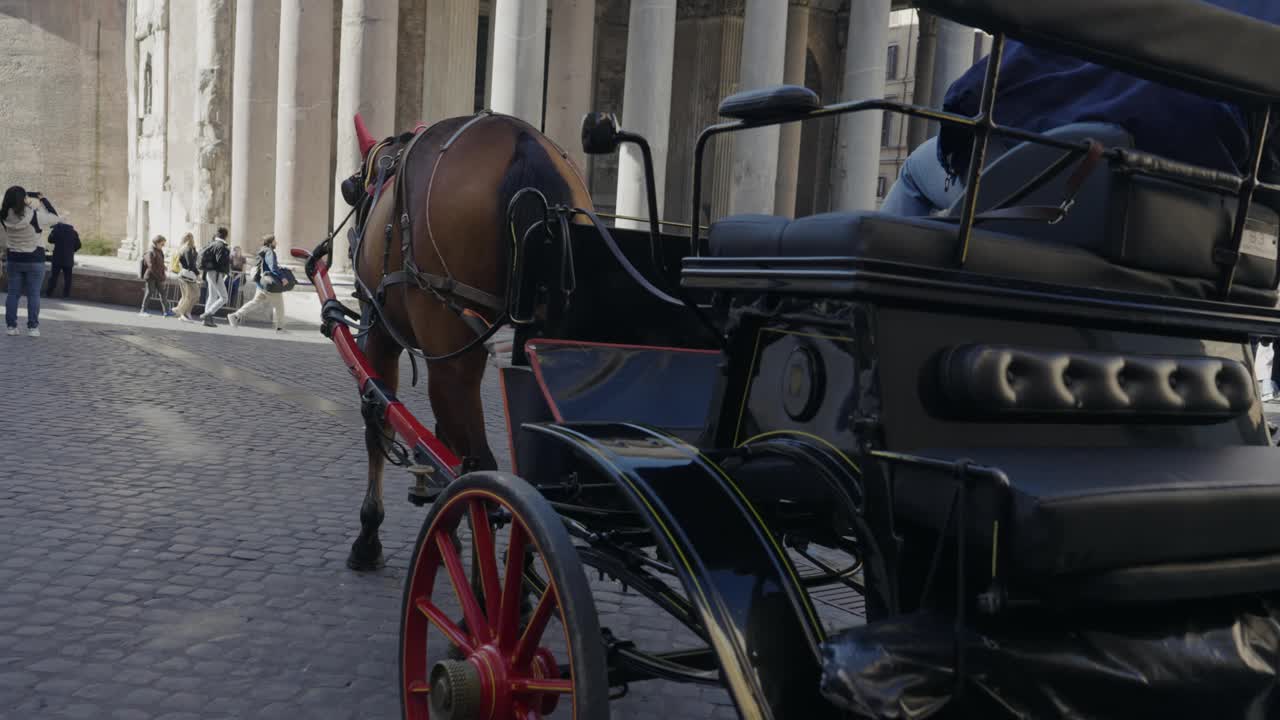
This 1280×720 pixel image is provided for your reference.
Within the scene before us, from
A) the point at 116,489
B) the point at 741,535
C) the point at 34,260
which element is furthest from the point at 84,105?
the point at 741,535

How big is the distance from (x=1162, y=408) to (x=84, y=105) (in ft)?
105

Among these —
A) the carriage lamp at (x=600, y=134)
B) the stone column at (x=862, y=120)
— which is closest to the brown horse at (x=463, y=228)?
the carriage lamp at (x=600, y=134)

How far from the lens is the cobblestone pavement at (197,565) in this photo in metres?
3.50

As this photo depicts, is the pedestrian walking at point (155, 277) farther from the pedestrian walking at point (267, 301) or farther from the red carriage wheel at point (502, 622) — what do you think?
the red carriage wheel at point (502, 622)

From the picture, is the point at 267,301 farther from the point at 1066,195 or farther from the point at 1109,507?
the point at 1109,507

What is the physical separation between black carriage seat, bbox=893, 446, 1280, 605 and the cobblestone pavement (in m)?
1.81

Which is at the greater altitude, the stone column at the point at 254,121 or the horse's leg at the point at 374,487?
the stone column at the point at 254,121

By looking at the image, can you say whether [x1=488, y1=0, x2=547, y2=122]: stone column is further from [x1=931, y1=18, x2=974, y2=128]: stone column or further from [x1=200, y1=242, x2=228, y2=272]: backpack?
[x1=931, y1=18, x2=974, y2=128]: stone column

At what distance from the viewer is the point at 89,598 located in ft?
13.9

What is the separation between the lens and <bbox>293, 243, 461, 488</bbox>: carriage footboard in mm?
3759

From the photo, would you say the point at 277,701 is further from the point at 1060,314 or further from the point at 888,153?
the point at 888,153

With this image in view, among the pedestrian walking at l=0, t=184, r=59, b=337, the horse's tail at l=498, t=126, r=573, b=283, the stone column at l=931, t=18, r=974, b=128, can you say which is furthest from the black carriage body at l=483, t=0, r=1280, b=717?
the stone column at l=931, t=18, r=974, b=128

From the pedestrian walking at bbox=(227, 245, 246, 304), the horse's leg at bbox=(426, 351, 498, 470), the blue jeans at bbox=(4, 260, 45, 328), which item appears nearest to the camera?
the horse's leg at bbox=(426, 351, 498, 470)

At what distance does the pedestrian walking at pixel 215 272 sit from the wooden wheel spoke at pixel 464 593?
14.6 metres
